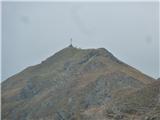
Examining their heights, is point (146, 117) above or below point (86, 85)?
above

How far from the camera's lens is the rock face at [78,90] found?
76.6 m

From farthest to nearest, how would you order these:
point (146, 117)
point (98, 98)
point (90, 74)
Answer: point (90, 74)
point (98, 98)
point (146, 117)

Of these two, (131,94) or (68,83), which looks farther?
(68,83)

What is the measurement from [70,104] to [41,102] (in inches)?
375

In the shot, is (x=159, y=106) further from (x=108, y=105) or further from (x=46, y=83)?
(x=46, y=83)

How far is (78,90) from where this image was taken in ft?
317

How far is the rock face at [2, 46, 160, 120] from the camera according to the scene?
76.6m

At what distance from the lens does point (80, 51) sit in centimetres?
12788

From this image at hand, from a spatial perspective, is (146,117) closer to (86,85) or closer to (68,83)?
(86,85)

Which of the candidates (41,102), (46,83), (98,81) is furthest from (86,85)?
(46,83)

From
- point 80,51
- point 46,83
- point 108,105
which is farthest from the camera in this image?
point 80,51

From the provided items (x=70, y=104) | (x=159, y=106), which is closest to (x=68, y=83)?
(x=70, y=104)

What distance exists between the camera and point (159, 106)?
68.2 meters

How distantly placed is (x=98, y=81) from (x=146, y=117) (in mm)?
30168
